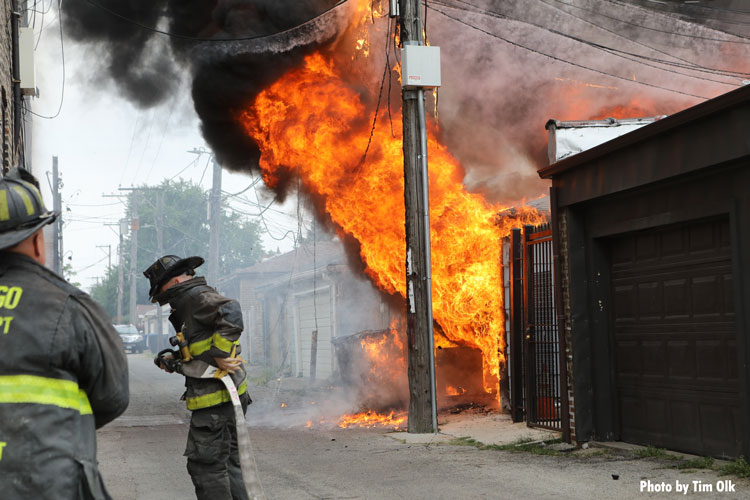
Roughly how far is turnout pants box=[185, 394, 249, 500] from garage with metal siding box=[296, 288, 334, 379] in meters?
20.0

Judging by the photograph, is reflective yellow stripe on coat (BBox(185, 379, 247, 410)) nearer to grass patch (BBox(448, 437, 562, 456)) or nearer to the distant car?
grass patch (BBox(448, 437, 562, 456))

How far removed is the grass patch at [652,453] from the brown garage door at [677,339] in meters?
0.11

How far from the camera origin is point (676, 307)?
811 centimetres

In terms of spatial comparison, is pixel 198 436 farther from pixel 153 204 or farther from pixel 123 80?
pixel 153 204

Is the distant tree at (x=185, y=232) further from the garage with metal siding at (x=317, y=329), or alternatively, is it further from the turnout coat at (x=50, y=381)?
the turnout coat at (x=50, y=381)

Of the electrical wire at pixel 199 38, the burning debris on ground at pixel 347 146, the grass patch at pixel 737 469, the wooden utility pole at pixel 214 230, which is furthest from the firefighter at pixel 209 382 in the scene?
the wooden utility pole at pixel 214 230

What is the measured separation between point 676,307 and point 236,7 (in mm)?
10731

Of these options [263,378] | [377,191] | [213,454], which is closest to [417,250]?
[377,191]

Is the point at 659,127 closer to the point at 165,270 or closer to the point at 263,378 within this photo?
the point at 165,270

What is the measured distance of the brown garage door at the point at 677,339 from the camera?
7.49 metres

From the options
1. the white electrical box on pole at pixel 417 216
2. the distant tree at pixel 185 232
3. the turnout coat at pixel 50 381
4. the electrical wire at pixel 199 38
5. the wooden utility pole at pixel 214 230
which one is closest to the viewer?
the turnout coat at pixel 50 381

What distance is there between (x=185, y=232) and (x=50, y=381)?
232 feet

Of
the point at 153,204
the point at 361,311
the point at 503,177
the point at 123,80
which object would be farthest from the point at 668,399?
the point at 153,204

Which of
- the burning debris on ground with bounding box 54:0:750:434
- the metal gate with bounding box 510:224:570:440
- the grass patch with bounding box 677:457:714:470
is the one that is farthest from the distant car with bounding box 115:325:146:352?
the grass patch with bounding box 677:457:714:470
